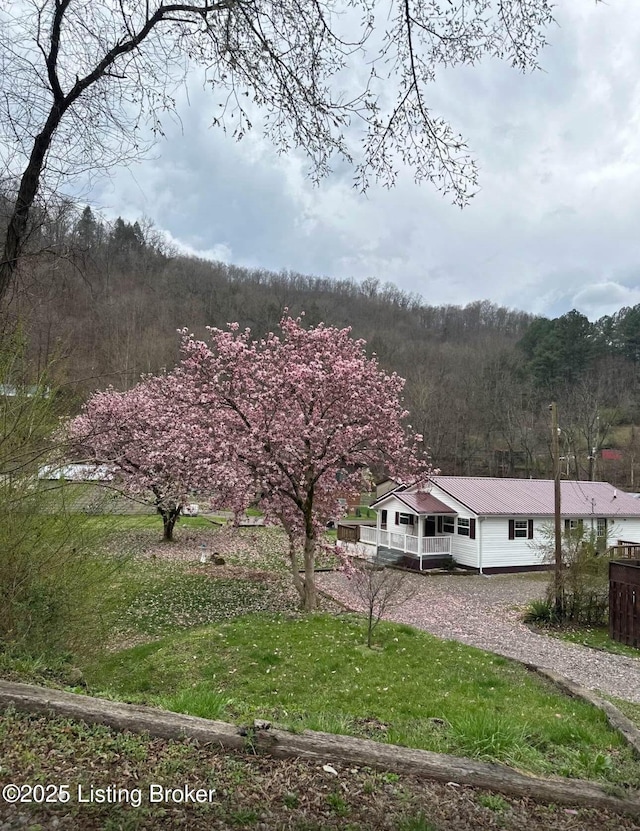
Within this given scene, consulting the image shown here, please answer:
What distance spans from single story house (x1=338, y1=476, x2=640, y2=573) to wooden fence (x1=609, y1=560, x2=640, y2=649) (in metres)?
7.87

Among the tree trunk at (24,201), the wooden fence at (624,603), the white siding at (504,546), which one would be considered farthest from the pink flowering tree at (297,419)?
the white siding at (504,546)

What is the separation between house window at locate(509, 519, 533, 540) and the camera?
23078 millimetres

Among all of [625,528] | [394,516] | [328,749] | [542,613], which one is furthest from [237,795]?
[625,528]

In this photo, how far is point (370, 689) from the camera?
6.96m

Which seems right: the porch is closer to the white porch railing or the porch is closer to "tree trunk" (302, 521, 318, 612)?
the white porch railing

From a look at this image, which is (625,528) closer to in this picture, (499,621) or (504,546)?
(504,546)

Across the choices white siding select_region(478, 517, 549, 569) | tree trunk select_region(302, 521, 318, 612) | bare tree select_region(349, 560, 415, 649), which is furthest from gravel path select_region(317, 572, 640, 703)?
tree trunk select_region(302, 521, 318, 612)

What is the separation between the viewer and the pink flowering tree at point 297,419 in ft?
40.7

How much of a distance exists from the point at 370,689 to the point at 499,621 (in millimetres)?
8838

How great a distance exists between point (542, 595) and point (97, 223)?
60.7 ft

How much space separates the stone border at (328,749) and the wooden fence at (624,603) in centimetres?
1177

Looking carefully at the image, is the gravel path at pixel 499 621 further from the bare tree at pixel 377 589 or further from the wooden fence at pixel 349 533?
the wooden fence at pixel 349 533

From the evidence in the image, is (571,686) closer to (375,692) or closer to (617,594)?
(375,692)

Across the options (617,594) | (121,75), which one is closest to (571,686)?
(617,594)
